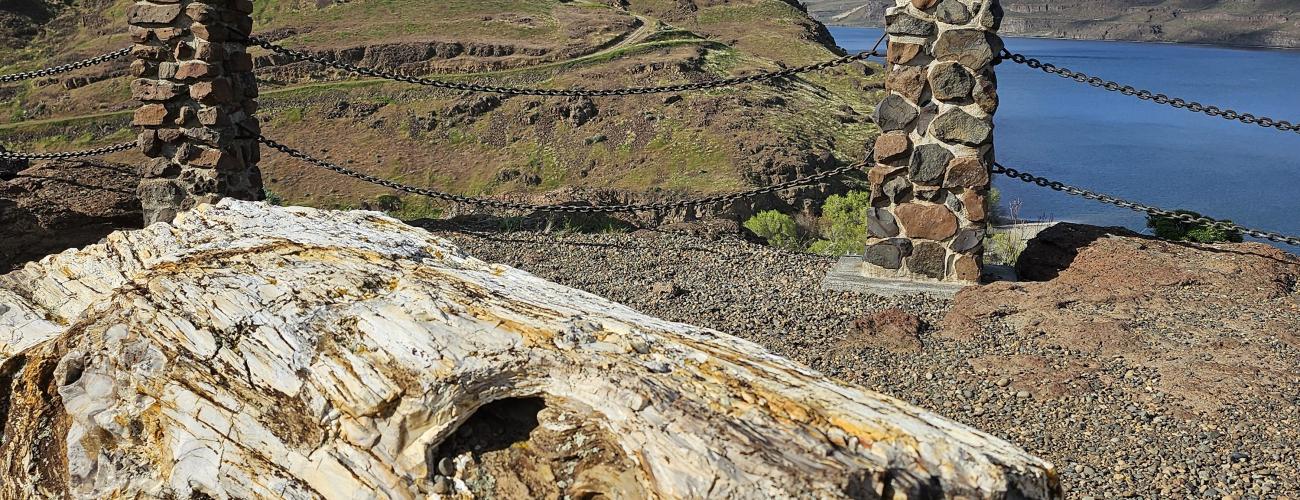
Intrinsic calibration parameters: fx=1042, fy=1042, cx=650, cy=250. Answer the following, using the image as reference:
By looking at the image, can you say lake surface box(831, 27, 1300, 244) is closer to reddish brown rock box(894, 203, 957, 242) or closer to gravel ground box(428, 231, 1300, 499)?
reddish brown rock box(894, 203, 957, 242)

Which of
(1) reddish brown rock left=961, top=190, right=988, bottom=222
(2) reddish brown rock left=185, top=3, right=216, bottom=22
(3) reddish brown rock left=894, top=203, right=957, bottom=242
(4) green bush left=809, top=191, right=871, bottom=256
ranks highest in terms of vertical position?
(2) reddish brown rock left=185, top=3, right=216, bottom=22

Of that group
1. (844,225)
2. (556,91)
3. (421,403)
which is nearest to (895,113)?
(556,91)

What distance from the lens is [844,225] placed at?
13.5 metres

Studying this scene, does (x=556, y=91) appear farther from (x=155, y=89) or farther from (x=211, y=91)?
(x=155, y=89)

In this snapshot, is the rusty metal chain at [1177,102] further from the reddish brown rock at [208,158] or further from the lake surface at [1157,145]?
the lake surface at [1157,145]

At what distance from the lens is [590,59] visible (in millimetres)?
28625

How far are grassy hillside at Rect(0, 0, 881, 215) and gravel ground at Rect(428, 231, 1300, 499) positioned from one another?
19.2ft

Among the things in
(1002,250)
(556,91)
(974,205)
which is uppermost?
(556,91)

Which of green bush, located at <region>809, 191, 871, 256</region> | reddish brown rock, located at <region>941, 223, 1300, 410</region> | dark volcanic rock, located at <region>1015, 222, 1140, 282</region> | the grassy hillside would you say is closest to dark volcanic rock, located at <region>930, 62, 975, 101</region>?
reddish brown rock, located at <region>941, 223, 1300, 410</region>

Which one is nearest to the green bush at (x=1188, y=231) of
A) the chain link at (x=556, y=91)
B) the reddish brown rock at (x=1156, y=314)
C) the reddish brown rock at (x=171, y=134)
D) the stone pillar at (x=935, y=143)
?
the reddish brown rock at (x=1156, y=314)

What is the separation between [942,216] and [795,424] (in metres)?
4.32

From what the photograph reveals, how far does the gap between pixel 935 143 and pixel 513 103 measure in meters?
19.4

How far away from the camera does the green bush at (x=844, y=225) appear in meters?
11.5

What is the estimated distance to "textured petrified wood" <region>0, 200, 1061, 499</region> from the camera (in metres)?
2.57
